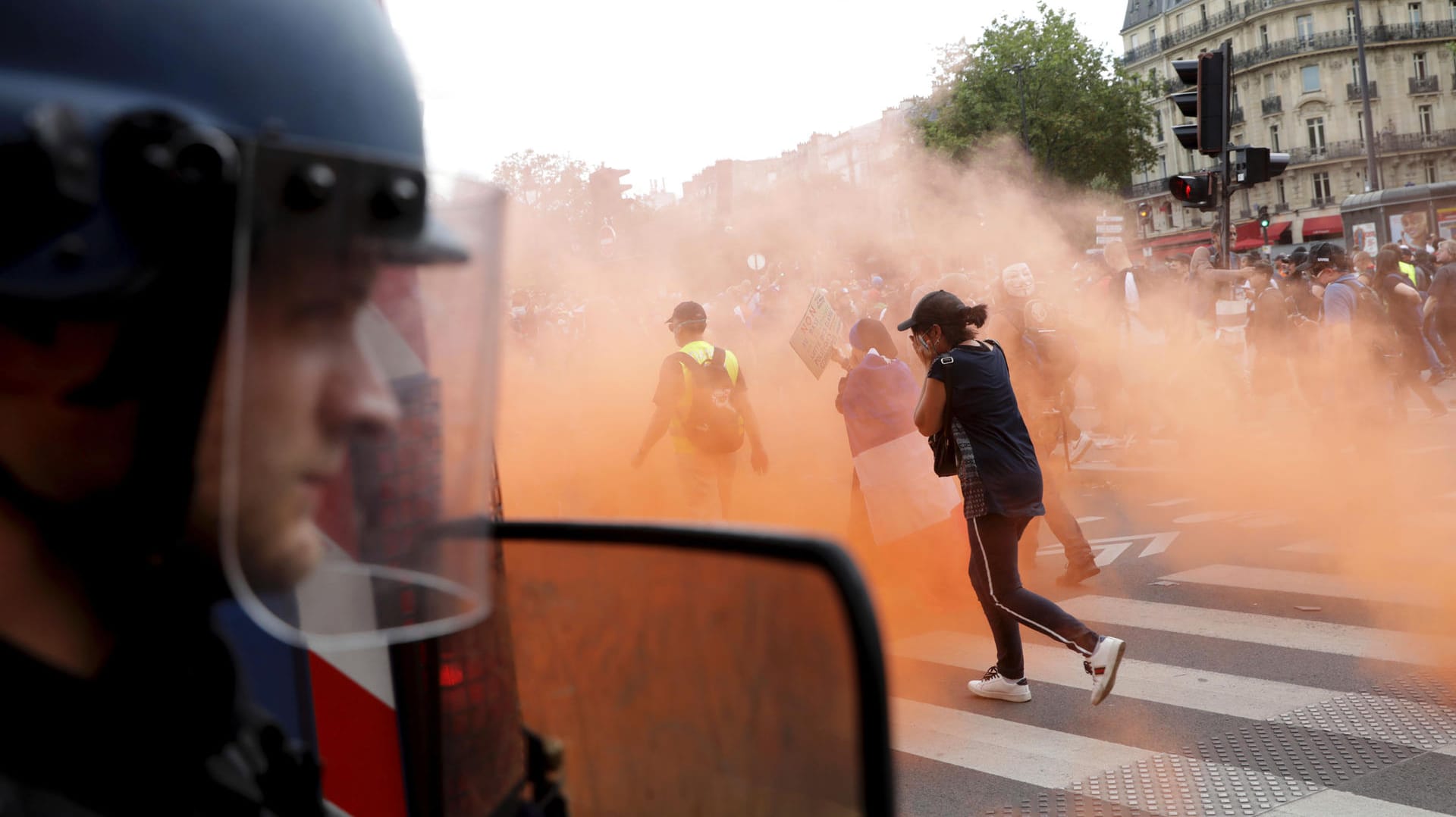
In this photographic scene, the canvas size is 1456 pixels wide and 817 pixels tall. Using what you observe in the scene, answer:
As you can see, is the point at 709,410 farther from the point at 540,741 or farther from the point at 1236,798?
the point at 540,741

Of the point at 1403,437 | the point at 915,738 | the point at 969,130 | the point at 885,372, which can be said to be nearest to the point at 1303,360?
the point at 1403,437

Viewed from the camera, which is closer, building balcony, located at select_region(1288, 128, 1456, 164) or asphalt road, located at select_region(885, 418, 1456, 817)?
asphalt road, located at select_region(885, 418, 1456, 817)

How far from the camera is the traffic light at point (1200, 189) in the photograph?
41.5 feet

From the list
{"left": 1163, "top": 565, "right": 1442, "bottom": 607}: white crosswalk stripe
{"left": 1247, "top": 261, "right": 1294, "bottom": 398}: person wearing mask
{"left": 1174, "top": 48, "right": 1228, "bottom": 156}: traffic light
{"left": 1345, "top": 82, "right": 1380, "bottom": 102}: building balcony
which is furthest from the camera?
{"left": 1345, "top": 82, "right": 1380, "bottom": 102}: building balcony

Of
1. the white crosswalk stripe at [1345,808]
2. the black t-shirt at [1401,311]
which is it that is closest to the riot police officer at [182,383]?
the white crosswalk stripe at [1345,808]

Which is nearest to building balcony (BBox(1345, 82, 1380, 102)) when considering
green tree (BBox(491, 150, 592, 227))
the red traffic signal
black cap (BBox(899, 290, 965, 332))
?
the red traffic signal

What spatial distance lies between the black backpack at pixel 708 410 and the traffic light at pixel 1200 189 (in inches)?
294

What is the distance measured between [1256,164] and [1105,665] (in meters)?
9.10


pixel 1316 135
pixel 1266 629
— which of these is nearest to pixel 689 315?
pixel 1266 629

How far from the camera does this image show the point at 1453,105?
65500 millimetres

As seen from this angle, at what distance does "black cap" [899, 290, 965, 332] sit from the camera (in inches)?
218

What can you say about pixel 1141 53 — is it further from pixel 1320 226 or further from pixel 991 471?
pixel 991 471

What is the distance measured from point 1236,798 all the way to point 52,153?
13.0ft

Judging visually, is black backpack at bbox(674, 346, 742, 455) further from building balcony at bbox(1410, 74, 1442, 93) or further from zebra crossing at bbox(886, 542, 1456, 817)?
building balcony at bbox(1410, 74, 1442, 93)
